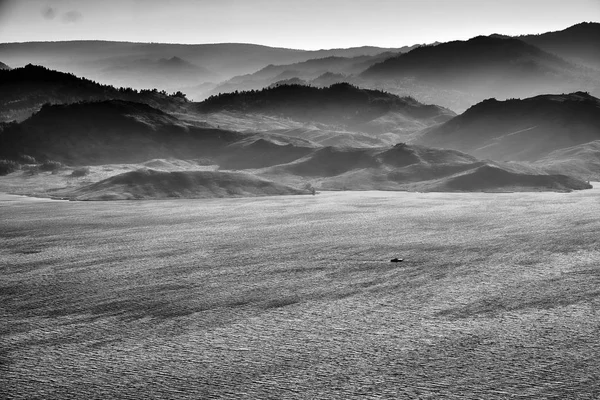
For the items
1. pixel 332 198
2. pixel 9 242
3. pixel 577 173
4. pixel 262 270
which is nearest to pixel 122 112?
pixel 332 198

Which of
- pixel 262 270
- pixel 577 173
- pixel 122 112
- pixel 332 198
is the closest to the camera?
pixel 262 270

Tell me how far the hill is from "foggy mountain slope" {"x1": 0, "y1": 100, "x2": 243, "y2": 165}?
193 ft

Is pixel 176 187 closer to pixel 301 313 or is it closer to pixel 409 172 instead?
pixel 409 172

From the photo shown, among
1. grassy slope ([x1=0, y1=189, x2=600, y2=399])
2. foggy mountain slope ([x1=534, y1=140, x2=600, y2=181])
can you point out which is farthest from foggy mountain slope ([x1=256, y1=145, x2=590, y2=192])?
grassy slope ([x1=0, y1=189, x2=600, y2=399])

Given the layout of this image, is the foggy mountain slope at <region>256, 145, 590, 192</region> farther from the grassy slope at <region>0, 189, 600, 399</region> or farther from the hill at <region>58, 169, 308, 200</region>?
the grassy slope at <region>0, 189, 600, 399</region>

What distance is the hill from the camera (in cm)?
10544

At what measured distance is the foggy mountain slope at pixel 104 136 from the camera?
558ft

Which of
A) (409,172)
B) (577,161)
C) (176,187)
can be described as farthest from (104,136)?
(577,161)

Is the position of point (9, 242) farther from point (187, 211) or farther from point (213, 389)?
point (213, 389)

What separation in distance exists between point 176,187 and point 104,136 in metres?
79.2

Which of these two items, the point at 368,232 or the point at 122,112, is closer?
the point at 368,232

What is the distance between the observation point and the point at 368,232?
197 feet

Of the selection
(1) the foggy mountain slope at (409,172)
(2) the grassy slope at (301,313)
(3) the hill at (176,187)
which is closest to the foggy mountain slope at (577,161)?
(1) the foggy mountain slope at (409,172)

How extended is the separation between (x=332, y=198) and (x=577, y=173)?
6833 centimetres
